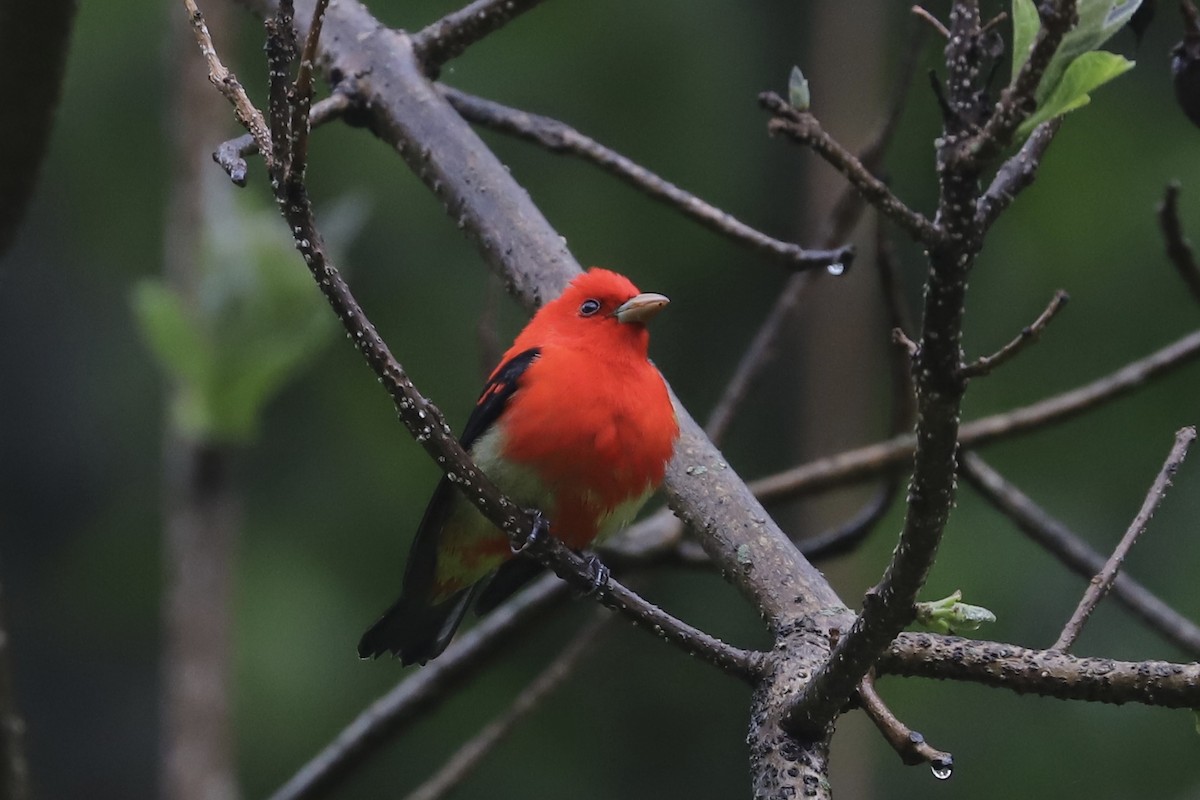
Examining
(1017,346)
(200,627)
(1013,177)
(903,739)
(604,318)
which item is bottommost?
(200,627)

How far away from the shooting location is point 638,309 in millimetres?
3963

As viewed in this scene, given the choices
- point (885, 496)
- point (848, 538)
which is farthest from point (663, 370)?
point (848, 538)

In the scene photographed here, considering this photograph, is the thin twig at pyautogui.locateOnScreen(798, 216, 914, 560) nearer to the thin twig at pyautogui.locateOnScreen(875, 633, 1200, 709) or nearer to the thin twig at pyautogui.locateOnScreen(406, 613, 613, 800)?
the thin twig at pyautogui.locateOnScreen(406, 613, 613, 800)

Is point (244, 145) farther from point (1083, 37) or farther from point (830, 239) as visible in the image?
point (830, 239)

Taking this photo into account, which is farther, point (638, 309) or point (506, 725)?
point (506, 725)

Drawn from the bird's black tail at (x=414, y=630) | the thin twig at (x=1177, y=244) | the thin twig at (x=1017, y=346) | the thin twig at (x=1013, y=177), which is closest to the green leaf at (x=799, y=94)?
the thin twig at (x=1013, y=177)

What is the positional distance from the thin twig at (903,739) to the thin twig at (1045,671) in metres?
0.05

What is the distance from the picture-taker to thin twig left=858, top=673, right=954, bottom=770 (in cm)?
194

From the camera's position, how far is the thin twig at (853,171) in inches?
56.2

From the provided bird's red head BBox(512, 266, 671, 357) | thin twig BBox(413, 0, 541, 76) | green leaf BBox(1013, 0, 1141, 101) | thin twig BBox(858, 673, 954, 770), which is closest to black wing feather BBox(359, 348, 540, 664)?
bird's red head BBox(512, 266, 671, 357)

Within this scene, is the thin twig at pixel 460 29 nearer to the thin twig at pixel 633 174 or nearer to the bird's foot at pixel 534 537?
the thin twig at pixel 633 174

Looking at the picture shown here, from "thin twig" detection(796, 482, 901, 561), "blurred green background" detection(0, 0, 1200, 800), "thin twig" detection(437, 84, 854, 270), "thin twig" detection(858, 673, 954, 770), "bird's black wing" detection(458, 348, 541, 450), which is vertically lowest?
"blurred green background" detection(0, 0, 1200, 800)

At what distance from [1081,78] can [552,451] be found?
2066 millimetres

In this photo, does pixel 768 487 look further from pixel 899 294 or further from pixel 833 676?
pixel 833 676
